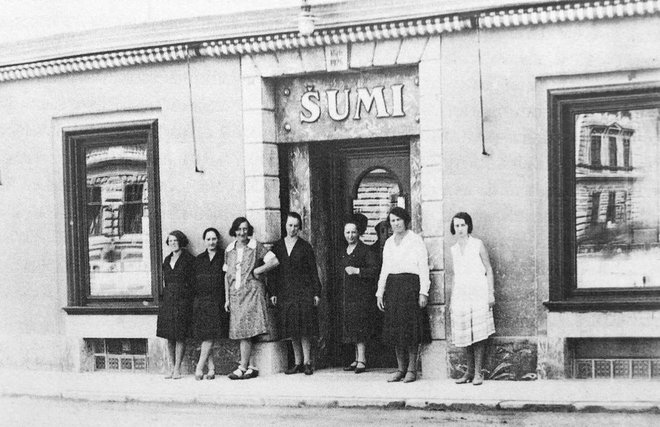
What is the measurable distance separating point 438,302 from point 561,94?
2.62 m

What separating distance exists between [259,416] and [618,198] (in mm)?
4369

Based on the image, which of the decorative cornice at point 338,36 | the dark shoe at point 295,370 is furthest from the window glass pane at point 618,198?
the dark shoe at point 295,370

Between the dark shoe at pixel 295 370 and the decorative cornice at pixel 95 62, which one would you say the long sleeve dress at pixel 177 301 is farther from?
the decorative cornice at pixel 95 62

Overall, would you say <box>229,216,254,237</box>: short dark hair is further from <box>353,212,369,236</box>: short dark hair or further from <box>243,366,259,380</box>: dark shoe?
<box>243,366,259,380</box>: dark shoe

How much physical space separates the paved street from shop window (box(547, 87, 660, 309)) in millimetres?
1902

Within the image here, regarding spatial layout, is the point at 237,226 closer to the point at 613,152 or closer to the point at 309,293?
the point at 309,293

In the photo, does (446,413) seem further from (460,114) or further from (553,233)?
(460,114)

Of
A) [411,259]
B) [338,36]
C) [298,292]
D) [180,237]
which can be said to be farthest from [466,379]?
[338,36]

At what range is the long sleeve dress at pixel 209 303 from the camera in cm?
1126

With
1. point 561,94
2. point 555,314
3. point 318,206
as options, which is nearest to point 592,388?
point 555,314

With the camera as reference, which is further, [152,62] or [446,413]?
[152,62]

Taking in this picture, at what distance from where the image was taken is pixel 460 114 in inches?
417

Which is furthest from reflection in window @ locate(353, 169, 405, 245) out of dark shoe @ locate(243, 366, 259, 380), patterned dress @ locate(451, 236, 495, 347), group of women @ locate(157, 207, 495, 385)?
dark shoe @ locate(243, 366, 259, 380)

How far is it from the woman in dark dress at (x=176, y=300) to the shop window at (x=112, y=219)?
541mm
